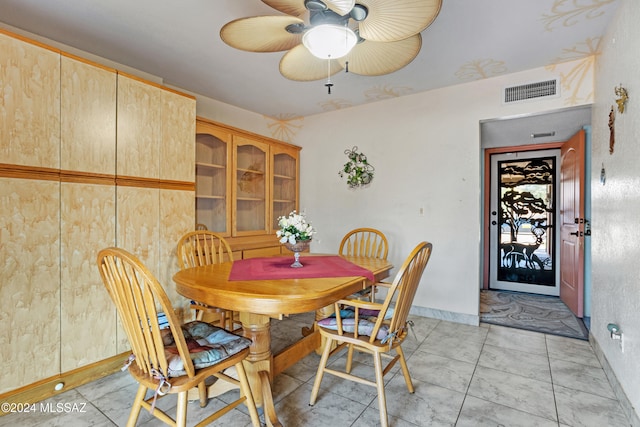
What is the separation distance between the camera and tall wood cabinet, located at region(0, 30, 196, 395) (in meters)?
1.73

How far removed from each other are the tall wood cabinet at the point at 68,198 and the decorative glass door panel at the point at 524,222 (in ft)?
14.0

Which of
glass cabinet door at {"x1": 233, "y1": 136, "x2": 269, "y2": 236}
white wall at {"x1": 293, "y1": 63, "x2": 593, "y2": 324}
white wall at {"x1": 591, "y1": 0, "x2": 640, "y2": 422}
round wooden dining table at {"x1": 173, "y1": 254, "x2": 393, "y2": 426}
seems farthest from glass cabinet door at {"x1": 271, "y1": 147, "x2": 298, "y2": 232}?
white wall at {"x1": 591, "y1": 0, "x2": 640, "y2": 422}

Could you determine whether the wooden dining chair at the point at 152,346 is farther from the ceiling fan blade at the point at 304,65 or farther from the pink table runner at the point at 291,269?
the ceiling fan blade at the point at 304,65

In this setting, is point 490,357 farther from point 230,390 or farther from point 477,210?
point 230,390

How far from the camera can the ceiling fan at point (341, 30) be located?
135 centimetres

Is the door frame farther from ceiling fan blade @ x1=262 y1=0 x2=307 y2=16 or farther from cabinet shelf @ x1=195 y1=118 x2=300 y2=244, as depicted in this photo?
ceiling fan blade @ x1=262 y1=0 x2=307 y2=16

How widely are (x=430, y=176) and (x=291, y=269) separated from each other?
6.64ft

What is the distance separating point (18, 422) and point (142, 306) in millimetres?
1247

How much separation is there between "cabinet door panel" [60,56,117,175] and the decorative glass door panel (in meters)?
4.58

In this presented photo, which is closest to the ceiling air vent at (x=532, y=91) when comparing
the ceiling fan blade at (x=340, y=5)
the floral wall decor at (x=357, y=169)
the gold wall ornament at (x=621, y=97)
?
the gold wall ornament at (x=621, y=97)

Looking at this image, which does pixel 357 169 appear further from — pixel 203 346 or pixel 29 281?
pixel 29 281

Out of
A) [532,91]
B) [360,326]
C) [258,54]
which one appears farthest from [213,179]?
[532,91]

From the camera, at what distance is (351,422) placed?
1625 mm

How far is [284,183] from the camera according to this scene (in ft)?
13.4
